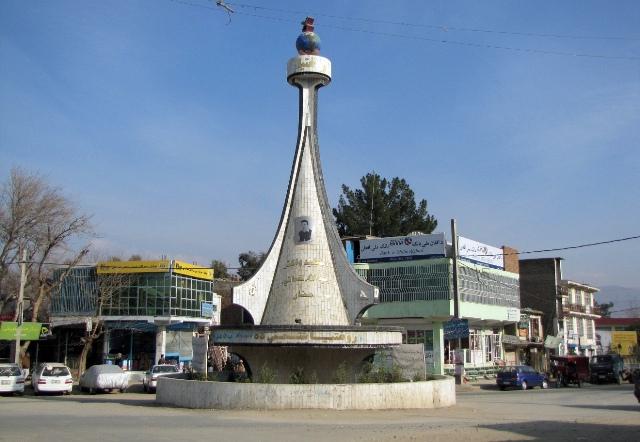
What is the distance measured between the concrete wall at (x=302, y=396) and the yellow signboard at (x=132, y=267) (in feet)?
63.4

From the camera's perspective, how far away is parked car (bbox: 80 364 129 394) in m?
28.0

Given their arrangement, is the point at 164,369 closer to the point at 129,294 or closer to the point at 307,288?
the point at 307,288

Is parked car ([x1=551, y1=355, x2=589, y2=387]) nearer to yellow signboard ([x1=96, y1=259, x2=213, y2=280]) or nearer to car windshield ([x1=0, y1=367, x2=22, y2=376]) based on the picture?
yellow signboard ([x1=96, y1=259, x2=213, y2=280])

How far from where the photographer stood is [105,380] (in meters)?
28.0

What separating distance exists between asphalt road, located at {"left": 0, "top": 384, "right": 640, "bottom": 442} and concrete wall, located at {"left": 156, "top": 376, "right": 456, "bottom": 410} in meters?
0.51

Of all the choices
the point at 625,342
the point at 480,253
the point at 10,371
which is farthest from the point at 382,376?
the point at 625,342

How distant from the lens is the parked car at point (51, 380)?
27.0 meters

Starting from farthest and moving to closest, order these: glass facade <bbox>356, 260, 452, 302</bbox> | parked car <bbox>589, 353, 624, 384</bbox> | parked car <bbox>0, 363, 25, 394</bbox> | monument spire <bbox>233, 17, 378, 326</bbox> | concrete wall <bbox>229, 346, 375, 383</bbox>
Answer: parked car <bbox>589, 353, 624, 384</bbox> < glass facade <bbox>356, 260, 452, 302</bbox> < parked car <bbox>0, 363, 25, 394</bbox> < monument spire <bbox>233, 17, 378, 326</bbox> < concrete wall <bbox>229, 346, 375, 383</bbox>

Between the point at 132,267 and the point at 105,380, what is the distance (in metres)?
12.0

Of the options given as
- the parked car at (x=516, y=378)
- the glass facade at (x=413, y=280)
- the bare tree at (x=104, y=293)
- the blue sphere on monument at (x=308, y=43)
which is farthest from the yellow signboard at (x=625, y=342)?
the blue sphere on monument at (x=308, y=43)

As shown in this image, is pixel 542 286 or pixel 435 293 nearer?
pixel 435 293

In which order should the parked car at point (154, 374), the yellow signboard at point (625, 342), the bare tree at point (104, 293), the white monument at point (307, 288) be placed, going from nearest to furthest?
the white monument at point (307, 288), the parked car at point (154, 374), the bare tree at point (104, 293), the yellow signboard at point (625, 342)

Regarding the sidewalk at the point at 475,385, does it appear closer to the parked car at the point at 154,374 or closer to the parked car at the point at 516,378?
the parked car at the point at 516,378

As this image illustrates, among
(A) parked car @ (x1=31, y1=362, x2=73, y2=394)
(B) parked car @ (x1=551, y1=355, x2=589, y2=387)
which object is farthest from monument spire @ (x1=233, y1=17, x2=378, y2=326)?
(B) parked car @ (x1=551, y1=355, x2=589, y2=387)
